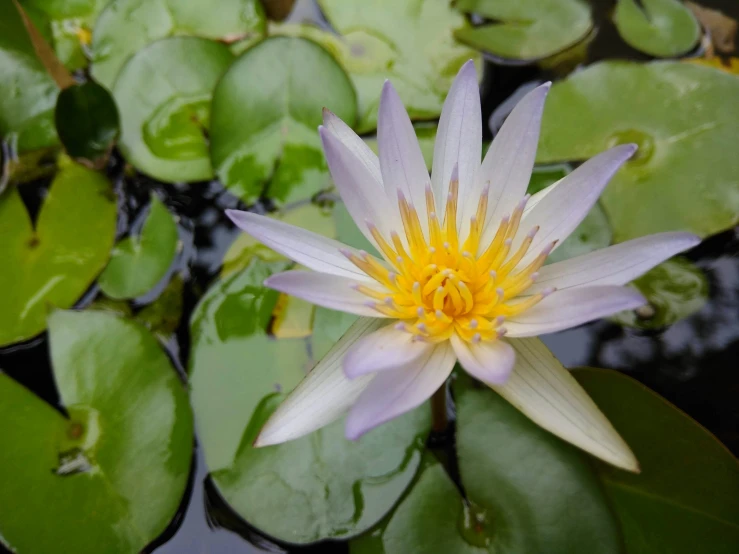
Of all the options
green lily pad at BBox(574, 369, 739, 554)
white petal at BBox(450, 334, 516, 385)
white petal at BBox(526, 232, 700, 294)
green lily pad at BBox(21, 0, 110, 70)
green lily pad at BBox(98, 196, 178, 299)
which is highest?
green lily pad at BBox(21, 0, 110, 70)

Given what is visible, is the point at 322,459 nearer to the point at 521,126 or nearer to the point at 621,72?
the point at 521,126

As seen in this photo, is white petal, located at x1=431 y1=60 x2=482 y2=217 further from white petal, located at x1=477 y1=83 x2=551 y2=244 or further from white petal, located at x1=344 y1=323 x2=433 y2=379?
white petal, located at x1=344 y1=323 x2=433 y2=379

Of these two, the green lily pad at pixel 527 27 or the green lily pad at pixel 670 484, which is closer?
the green lily pad at pixel 670 484

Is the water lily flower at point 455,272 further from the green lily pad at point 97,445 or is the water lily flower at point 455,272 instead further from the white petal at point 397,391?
the green lily pad at point 97,445

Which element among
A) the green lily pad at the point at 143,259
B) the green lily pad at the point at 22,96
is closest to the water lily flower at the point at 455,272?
the green lily pad at the point at 143,259

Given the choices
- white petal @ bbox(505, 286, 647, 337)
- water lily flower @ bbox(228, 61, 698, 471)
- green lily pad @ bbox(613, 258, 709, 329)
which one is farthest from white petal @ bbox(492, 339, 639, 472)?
green lily pad @ bbox(613, 258, 709, 329)

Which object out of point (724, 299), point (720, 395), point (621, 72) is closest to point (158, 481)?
point (720, 395)
